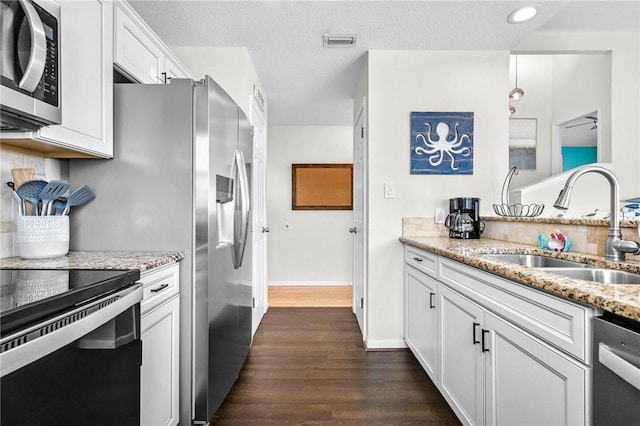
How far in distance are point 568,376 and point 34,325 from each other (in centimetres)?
127

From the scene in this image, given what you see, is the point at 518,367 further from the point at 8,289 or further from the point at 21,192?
the point at 21,192

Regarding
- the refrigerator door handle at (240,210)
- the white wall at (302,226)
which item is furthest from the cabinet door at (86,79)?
the white wall at (302,226)

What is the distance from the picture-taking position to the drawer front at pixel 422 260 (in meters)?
1.89

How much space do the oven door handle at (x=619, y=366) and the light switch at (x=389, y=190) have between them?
1887 millimetres

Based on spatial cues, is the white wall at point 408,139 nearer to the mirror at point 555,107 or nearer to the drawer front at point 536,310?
the drawer front at point 536,310

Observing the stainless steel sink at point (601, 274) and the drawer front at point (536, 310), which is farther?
the stainless steel sink at point (601, 274)

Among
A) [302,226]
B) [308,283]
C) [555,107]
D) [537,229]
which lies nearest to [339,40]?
[537,229]

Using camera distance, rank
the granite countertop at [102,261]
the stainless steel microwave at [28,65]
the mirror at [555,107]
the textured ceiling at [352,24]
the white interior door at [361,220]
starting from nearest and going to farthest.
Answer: the stainless steel microwave at [28,65]
the granite countertop at [102,261]
the textured ceiling at [352,24]
the white interior door at [361,220]
the mirror at [555,107]

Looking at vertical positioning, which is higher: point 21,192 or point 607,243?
point 21,192

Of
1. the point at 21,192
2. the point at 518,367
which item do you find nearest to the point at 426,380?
the point at 518,367

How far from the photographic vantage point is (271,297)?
4094 millimetres

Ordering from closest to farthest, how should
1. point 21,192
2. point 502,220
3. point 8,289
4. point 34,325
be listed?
point 34,325 < point 8,289 < point 21,192 < point 502,220

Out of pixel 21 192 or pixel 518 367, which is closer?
pixel 518 367

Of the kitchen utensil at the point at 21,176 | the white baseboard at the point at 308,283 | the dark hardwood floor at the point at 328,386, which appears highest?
the kitchen utensil at the point at 21,176
